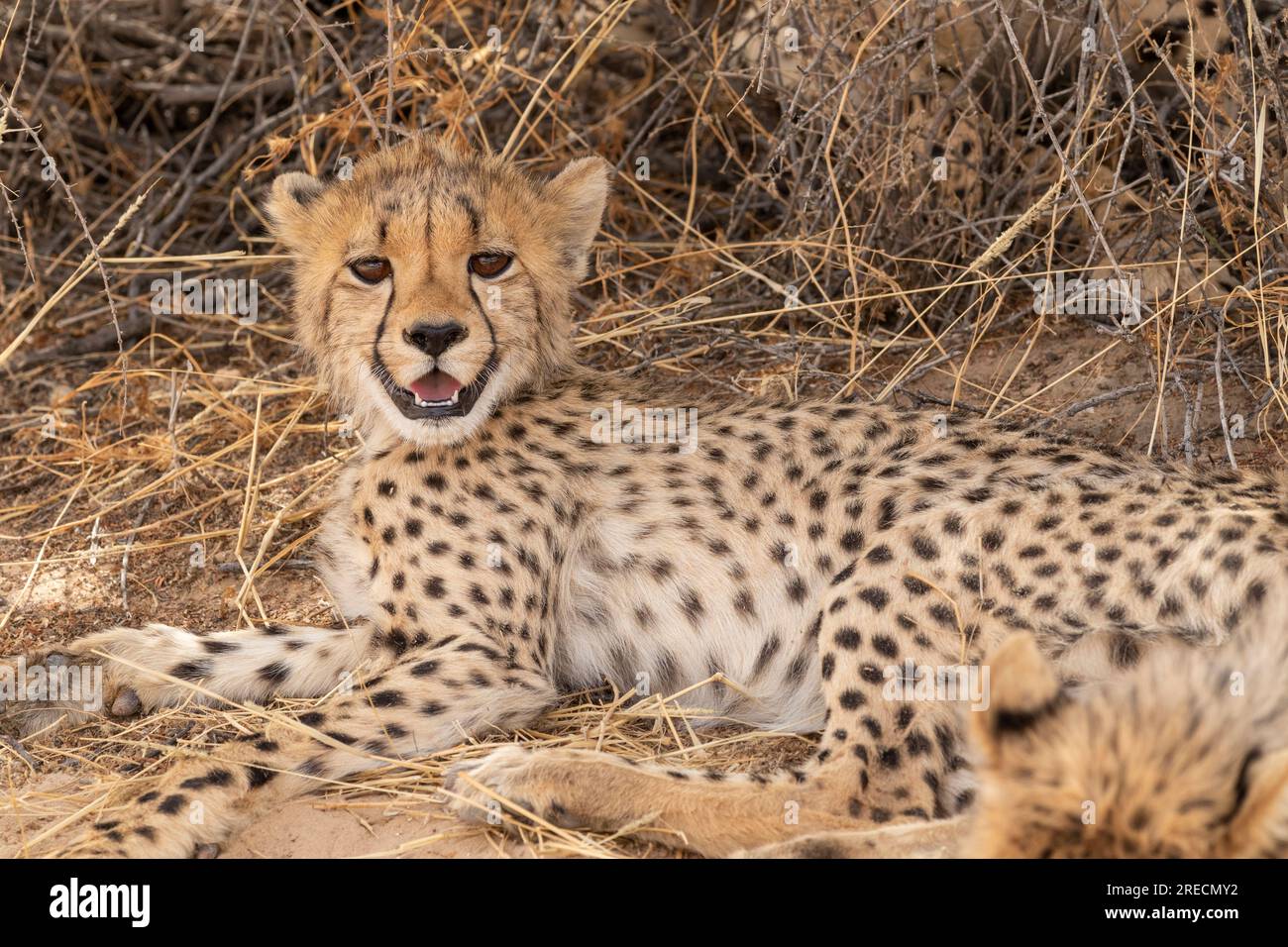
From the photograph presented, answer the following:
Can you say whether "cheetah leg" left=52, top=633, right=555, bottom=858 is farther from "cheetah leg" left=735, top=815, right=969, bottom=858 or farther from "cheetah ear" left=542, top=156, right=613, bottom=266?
"cheetah ear" left=542, top=156, right=613, bottom=266

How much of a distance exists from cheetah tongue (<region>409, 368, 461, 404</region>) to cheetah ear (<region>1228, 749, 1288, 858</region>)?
80.8 inches

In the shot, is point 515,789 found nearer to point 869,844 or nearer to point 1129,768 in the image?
point 869,844

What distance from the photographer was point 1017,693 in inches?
84.7

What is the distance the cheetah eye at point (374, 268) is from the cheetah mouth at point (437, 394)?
23 centimetres

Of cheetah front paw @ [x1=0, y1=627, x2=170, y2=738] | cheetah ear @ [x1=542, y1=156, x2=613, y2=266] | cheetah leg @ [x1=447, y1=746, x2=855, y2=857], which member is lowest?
cheetah leg @ [x1=447, y1=746, x2=855, y2=857]

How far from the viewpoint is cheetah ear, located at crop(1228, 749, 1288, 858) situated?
1.99 meters

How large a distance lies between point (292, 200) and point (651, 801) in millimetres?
1814

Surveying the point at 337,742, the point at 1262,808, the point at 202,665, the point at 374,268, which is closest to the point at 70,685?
the point at 202,665

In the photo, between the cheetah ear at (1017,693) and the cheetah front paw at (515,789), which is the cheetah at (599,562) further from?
the cheetah ear at (1017,693)

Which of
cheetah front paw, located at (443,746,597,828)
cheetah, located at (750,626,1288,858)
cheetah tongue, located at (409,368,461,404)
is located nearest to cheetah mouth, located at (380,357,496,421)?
cheetah tongue, located at (409,368,461,404)

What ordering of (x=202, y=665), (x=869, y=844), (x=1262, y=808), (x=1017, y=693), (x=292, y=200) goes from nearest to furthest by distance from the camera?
(x=1262, y=808)
(x=1017, y=693)
(x=869, y=844)
(x=202, y=665)
(x=292, y=200)

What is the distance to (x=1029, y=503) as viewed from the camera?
10.7 ft

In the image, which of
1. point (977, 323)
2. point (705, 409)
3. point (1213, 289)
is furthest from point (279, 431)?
point (1213, 289)

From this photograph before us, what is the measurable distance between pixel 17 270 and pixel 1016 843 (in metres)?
4.70
